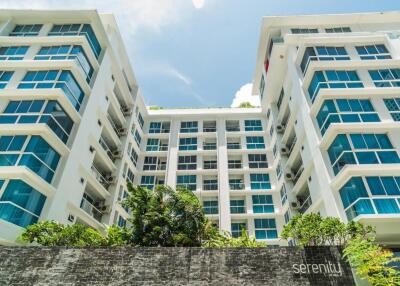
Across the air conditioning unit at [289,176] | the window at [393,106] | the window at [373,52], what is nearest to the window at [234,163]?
the air conditioning unit at [289,176]

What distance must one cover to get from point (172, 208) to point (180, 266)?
16.0ft

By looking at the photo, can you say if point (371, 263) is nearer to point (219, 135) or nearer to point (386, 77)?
point (386, 77)

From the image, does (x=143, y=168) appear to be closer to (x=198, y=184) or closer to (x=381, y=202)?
(x=198, y=184)

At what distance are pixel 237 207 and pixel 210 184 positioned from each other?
3514 millimetres

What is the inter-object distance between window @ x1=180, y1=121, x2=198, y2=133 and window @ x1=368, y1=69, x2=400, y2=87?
18598mm

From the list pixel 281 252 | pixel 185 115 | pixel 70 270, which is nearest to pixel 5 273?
pixel 70 270

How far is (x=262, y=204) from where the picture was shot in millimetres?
26734

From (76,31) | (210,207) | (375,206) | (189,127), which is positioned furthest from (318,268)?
(189,127)

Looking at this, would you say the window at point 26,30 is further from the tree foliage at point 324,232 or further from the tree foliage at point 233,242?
the tree foliage at point 324,232

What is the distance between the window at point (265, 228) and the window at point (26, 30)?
23.5 m

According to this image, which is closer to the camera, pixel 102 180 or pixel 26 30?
pixel 26 30

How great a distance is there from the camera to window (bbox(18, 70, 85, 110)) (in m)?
17.3

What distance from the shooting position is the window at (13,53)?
738 inches

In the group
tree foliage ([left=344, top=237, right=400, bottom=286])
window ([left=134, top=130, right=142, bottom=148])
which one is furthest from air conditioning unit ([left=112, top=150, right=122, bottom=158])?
tree foliage ([left=344, top=237, right=400, bottom=286])
